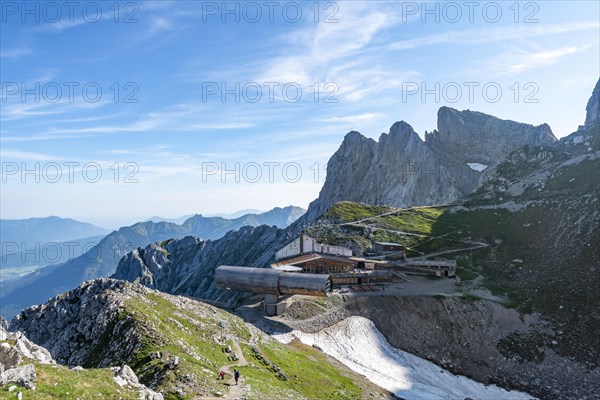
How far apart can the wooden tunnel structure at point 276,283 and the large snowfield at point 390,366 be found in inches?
310

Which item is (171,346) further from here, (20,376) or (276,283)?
(276,283)

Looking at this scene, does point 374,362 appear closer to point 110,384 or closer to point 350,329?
point 350,329

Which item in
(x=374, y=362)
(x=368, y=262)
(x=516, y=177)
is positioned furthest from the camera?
(x=516, y=177)

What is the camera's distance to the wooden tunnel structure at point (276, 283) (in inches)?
2928

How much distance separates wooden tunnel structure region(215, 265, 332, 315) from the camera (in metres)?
74.4

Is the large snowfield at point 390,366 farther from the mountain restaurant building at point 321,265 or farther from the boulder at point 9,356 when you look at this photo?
the boulder at point 9,356

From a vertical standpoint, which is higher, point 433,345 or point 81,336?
point 81,336

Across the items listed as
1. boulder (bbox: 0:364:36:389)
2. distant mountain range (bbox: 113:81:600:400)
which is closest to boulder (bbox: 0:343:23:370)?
boulder (bbox: 0:364:36:389)

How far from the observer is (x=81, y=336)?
46250mm

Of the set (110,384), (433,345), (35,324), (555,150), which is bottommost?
(433,345)

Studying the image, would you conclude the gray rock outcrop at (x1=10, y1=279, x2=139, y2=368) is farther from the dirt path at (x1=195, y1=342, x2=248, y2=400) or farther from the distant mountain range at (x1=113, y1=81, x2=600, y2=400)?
the distant mountain range at (x1=113, y1=81, x2=600, y2=400)

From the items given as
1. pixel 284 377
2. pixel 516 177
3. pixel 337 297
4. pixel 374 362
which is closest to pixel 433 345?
pixel 374 362

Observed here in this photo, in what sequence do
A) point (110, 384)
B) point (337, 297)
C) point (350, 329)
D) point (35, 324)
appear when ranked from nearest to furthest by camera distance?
point (110, 384)
point (35, 324)
point (350, 329)
point (337, 297)

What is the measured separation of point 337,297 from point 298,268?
13341mm
